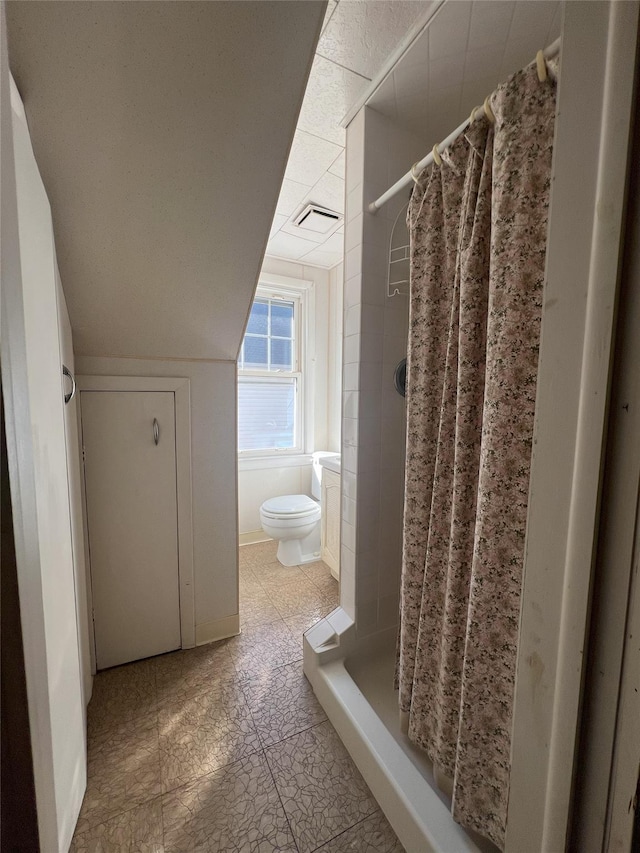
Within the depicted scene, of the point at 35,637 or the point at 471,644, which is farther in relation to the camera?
the point at 471,644

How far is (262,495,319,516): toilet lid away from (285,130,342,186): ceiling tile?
1.94m

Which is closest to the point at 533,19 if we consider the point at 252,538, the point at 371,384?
the point at 371,384

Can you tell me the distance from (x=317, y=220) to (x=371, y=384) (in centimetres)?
137

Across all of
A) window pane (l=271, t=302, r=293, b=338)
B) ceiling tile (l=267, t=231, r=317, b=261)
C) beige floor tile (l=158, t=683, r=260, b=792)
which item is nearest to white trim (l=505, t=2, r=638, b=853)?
beige floor tile (l=158, t=683, r=260, b=792)

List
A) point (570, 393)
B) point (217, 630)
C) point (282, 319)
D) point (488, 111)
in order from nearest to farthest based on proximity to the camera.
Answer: point (570, 393) → point (488, 111) → point (217, 630) → point (282, 319)

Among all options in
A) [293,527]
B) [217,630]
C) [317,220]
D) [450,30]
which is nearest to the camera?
[450,30]

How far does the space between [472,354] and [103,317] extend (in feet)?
4.21

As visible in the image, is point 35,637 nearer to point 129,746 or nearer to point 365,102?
point 129,746

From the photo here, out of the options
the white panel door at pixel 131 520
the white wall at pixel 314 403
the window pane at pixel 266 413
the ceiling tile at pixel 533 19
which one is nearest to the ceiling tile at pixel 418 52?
the ceiling tile at pixel 533 19

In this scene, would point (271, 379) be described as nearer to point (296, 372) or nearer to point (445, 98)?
point (296, 372)

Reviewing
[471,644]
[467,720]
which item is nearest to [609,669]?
[471,644]

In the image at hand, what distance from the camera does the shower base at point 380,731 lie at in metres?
0.85

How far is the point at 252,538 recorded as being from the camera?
9.19 feet

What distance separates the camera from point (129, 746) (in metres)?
1.15
